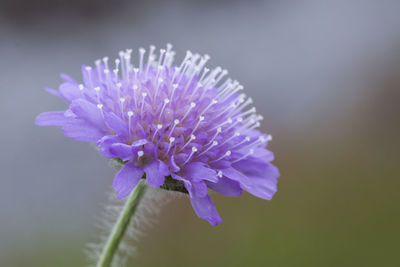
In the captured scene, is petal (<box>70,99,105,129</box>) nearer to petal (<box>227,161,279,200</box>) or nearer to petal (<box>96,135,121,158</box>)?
petal (<box>96,135,121,158</box>)

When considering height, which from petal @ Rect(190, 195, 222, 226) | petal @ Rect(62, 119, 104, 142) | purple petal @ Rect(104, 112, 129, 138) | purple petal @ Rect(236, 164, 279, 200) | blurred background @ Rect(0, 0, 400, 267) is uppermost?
blurred background @ Rect(0, 0, 400, 267)

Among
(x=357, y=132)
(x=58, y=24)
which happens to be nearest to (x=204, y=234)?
(x=357, y=132)

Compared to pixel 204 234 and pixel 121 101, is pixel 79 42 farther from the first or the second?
pixel 121 101

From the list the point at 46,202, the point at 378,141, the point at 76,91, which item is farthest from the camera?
the point at 378,141

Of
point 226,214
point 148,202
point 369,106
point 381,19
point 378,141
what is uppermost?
point 381,19

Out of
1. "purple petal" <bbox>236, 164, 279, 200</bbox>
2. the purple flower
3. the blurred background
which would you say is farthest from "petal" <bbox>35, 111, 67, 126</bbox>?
the blurred background
